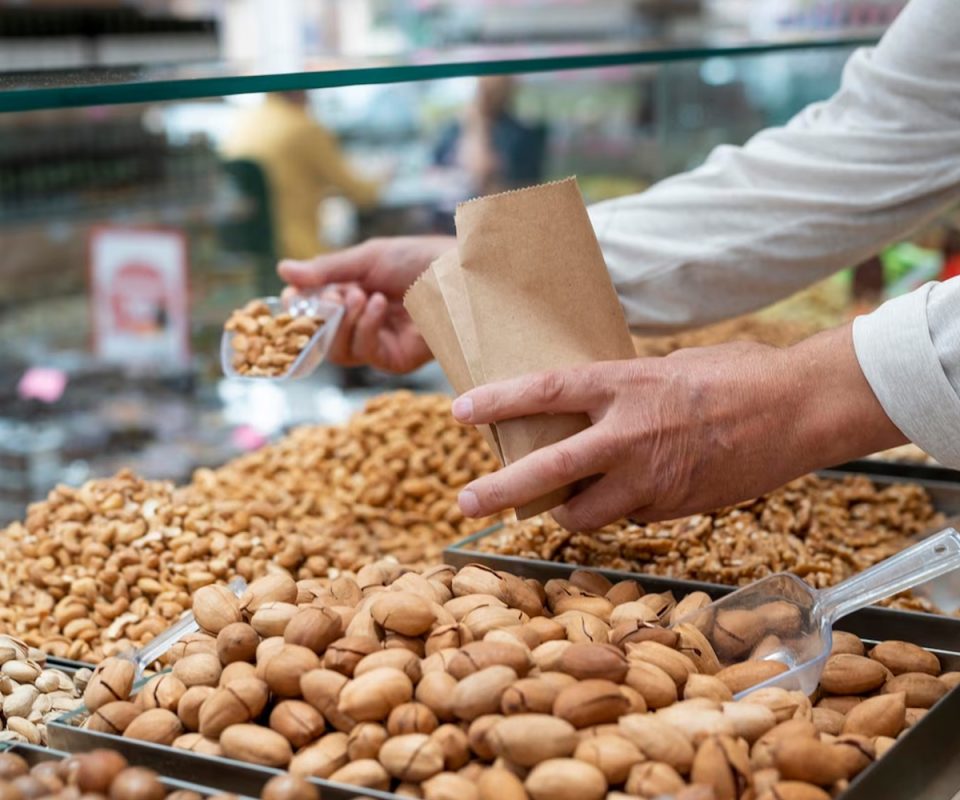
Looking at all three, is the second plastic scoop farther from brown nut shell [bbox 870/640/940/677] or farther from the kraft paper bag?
the kraft paper bag

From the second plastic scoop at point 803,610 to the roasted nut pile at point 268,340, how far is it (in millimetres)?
725

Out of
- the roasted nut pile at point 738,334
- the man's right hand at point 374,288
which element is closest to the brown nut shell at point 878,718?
the man's right hand at point 374,288

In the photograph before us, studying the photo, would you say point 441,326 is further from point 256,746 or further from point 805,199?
point 805,199

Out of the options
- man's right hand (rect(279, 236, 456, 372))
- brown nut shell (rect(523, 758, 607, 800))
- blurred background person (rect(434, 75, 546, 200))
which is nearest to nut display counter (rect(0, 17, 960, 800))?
brown nut shell (rect(523, 758, 607, 800))

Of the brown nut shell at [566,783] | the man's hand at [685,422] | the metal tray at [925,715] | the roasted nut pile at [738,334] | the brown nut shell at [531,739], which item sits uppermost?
the man's hand at [685,422]

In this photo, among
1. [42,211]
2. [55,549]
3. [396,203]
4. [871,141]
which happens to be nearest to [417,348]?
[55,549]

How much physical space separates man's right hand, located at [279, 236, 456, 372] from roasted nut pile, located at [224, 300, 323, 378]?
0.09m

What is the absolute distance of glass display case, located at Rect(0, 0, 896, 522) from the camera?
2.17 metres

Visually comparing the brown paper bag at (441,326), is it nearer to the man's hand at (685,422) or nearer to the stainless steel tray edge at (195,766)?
the man's hand at (685,422)

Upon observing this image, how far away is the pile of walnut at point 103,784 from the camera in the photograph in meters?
0.92

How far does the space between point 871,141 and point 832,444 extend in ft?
2.58

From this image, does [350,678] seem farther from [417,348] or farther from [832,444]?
[417,348]

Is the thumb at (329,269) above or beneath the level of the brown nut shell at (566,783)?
above

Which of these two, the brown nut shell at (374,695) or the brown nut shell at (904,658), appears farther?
the brown nut shell at (904,658)
